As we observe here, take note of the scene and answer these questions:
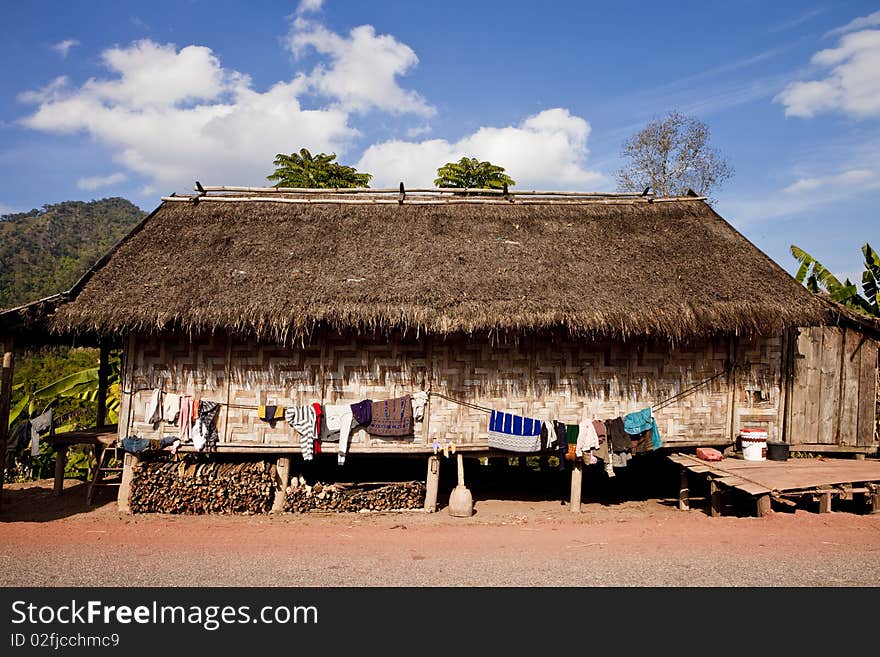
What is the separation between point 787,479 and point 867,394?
2.74 meters

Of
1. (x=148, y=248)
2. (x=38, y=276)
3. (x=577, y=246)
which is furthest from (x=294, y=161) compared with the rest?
(x=38, y=276)

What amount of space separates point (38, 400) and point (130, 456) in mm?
5117

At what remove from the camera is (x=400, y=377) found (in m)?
9.11

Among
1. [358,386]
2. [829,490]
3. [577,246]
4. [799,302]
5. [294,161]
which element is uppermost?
[294,161]

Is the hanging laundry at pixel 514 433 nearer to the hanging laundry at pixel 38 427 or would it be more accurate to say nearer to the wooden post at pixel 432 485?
the wooden post at pixel 432 485

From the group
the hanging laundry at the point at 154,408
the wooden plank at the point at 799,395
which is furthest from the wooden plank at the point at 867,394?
the hanging laundry at the point at 154,408

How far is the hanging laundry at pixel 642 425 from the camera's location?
9078mm

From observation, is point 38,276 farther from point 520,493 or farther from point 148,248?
point 520,493

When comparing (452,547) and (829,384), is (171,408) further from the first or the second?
(829,384)

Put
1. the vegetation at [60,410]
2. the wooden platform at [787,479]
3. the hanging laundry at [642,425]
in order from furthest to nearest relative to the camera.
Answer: the vegetation at [60,410], the hanging laundry at [642,425], the wooden platform at [787,479]

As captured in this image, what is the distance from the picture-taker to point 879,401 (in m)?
10.9

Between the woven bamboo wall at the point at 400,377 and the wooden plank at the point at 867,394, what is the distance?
3487mm

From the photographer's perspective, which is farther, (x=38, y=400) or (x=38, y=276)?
(x=38, y=276)
